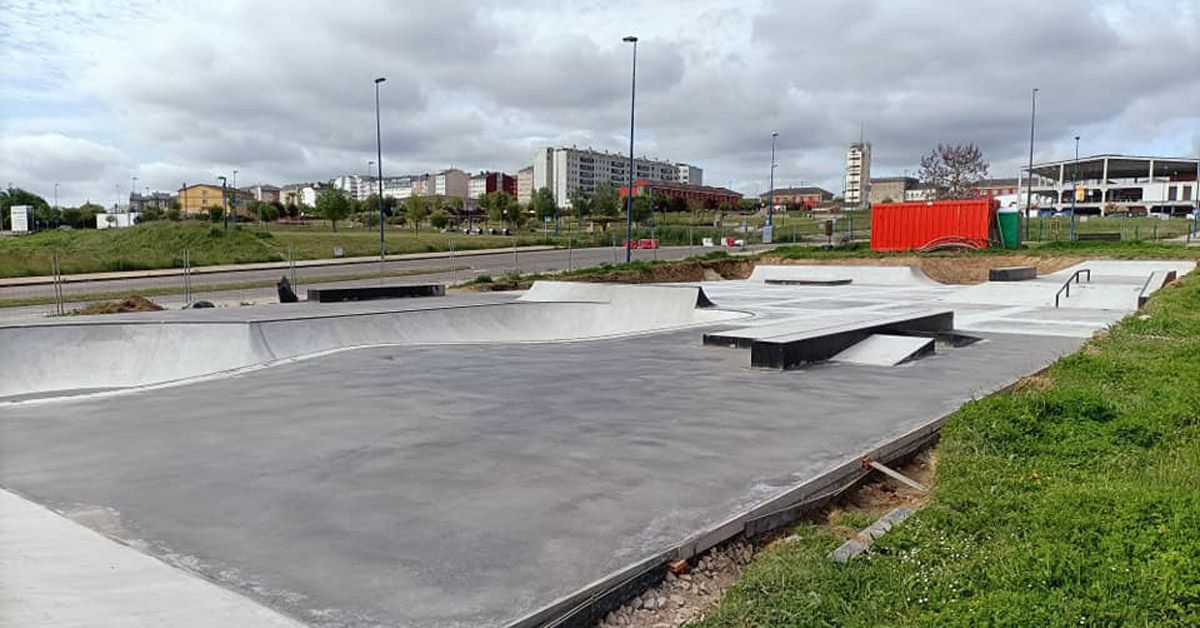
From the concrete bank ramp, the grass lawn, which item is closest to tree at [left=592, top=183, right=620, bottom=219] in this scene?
the grass lawn

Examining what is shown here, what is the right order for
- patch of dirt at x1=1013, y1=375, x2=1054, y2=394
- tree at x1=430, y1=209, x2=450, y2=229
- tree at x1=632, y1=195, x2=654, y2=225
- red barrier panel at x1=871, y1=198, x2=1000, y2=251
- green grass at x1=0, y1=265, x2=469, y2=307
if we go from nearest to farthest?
patch of dirt at x1=1013, y1=375, x2=1054, y2=394 → green grass at x1=0, y1=265, x2=469, y2=307 → red barrier panel at x1=871, y1=198, x2=1000, y2=251 → tree at x1=632, y1=195, x2=654, y2=225 → tree at x1=430, y1=209, x2=450, y2=229

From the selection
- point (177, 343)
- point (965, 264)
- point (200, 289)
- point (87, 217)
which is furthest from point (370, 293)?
point (87, 217)

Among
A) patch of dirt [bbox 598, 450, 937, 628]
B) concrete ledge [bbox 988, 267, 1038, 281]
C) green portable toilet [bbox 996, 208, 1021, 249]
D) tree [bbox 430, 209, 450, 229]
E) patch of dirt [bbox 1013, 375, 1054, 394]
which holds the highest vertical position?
tree [bbox 430, 209, 450, 229]

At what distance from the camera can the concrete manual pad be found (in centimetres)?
1034

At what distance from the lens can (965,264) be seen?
3369cm

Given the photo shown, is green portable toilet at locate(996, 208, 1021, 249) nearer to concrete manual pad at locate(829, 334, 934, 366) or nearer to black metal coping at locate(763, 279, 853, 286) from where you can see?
black metal coping at locate(763, 279, 853, 286)

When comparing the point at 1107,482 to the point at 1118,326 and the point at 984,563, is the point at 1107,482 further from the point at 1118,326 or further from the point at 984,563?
the point at 1118,326

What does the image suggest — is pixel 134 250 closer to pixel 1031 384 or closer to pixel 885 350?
pixel 885 350

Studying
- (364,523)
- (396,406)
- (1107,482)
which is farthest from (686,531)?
(396,406)

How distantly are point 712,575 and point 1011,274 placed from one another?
81.7ft

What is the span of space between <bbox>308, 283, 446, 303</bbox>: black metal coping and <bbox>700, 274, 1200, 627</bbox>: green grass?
15386mm

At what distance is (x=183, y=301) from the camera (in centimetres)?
2356

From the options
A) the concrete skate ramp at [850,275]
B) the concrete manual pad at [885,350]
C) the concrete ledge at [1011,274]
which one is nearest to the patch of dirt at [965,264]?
the concrete skate ramp at [850,275]

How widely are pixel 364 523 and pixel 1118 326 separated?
1384cm
